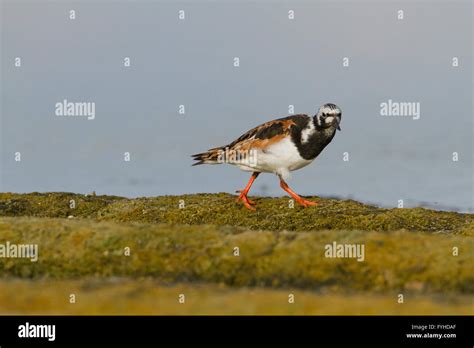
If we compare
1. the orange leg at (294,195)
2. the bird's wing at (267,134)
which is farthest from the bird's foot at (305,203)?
the bird's wing at (267,134)

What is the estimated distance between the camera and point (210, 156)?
68.5 ft

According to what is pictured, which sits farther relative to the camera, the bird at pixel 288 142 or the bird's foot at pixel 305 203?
the bird's foot at pixel 305 203

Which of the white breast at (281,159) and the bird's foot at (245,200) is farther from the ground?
the white breast at (281,159)

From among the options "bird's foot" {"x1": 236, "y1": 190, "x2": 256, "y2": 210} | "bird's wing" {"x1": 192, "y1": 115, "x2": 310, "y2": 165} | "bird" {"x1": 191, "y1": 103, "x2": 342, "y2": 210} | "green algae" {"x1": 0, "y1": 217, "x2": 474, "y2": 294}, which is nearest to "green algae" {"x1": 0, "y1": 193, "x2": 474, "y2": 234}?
"bird's foot" {"x1": 236, "y1": 190, "x2": 256, "y2": 210}

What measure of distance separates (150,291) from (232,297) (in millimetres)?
1390

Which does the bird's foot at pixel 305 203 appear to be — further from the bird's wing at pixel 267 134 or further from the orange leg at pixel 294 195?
the bird's wing at pixel 267 134

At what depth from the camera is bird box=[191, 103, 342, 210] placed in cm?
1889

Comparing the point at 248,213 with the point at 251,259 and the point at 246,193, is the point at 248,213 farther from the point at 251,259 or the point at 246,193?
the point at 251,259

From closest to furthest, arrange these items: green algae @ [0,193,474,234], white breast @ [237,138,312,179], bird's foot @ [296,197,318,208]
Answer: white breast @ [237,138,312,179] < green algae @ [0,193,474,234] < bird's foot @ [296,197,318,208]

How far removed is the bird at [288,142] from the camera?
62.0 feet

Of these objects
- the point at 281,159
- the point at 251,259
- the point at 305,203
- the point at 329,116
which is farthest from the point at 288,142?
the point at 251,259

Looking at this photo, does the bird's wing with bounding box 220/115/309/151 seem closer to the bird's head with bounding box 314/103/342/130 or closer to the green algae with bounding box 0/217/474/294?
the bird's head with bounding box 314/103/342/130

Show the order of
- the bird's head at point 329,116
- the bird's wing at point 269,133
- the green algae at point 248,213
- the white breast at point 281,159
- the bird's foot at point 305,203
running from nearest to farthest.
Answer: the bird's head at point 329,116, the white breast at point 281,159, the bird's wing at point 269,133, the green algae at point 248,213, the bird's foot at point 305,203
